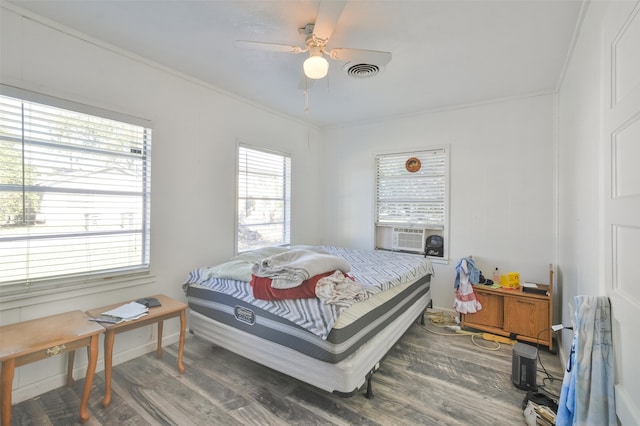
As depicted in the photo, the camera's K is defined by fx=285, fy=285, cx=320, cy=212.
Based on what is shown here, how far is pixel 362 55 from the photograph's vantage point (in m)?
2.03

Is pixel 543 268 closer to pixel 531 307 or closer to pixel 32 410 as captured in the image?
pixel 531 307

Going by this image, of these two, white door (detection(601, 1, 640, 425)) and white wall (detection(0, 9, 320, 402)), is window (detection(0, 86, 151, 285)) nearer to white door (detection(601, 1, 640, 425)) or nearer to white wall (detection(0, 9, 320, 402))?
white wall (detection(0, 9, 320, 402))

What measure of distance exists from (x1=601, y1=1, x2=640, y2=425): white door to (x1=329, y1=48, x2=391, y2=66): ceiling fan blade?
1156 mm

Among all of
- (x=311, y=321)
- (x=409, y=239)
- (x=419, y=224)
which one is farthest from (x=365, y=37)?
(x=409, y=239)

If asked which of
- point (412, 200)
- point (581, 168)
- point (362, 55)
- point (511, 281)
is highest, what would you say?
point (362, 55)

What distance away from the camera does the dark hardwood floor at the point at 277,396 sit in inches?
71.7

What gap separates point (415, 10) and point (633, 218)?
1.70 meters

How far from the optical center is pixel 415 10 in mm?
1908

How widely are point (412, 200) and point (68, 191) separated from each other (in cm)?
373

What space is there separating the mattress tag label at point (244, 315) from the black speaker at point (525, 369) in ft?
6.59

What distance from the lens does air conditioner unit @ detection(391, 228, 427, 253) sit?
3951 millimetres

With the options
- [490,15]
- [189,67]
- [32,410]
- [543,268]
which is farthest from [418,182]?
[32,410]

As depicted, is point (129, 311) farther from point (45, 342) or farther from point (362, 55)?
point (362, 55)

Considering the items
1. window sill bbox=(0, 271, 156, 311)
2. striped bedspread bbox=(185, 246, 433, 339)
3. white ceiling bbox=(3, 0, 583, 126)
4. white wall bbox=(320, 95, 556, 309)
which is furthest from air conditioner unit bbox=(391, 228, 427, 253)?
window sill bbox=(0, 271, 156, 311)
